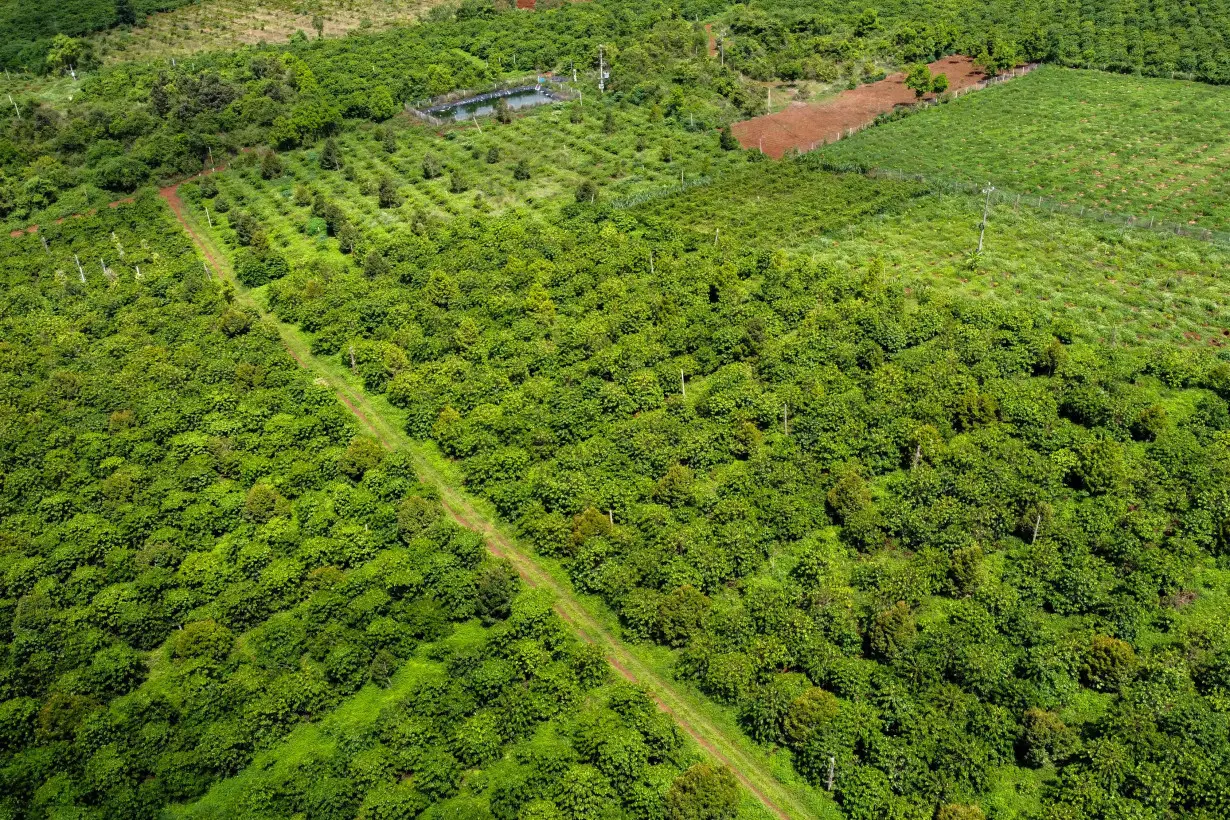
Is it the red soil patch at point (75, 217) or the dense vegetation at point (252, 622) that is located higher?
the red soil patch at point (75, 217)

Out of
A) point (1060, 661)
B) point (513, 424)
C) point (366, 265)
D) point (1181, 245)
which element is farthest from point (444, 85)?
point (1060, 661)

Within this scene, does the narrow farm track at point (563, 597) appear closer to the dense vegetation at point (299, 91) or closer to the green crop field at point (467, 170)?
the green crop field at point (467, 170)

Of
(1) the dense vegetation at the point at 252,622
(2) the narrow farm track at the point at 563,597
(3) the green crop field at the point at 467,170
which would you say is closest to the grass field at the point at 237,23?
(3) the green crop field at the point at 467,170

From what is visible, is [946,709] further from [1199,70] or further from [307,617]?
[1199,70]

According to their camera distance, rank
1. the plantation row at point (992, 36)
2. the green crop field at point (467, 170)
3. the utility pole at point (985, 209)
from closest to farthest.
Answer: the utility pole at point (985, 209) → the green crop field at point (467, 170) → the plantation row at point (992, 36)

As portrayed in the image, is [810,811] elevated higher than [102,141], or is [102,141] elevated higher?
[102,141]

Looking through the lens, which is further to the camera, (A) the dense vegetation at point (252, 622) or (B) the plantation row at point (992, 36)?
(B) the plantation row at point (992, 36)

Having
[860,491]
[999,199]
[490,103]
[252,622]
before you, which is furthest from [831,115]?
[252,622]

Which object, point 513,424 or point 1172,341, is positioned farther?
point 1172,341
